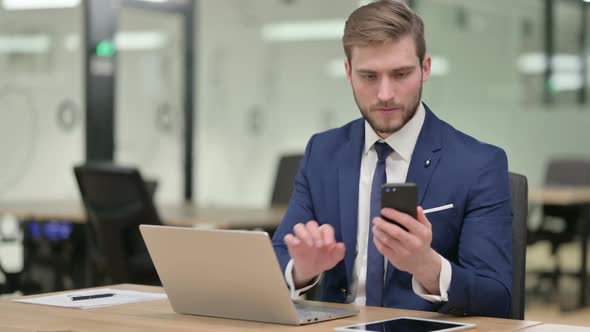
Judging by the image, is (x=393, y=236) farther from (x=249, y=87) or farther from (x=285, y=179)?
(x=249, y=87)

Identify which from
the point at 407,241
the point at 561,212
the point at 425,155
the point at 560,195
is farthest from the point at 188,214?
the point at 407,241

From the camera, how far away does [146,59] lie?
7.95 m

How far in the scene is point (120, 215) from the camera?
4926 mm

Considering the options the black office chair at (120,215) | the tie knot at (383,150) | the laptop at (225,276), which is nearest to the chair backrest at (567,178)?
the black office chair at (120,215)

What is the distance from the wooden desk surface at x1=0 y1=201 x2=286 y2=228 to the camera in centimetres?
491

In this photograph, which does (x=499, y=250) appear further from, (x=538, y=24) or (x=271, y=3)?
(x=271, y=3)

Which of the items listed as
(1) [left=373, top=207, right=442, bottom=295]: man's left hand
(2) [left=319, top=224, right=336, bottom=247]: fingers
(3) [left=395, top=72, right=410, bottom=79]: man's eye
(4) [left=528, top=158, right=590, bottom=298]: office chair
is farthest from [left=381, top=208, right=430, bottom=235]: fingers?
(4) [left=528, top=158, right=590, bottom=298]: office chair

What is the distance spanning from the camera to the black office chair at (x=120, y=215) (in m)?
4.86

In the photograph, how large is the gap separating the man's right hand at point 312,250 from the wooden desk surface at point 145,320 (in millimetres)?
112

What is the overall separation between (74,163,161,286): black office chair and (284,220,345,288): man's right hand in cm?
257

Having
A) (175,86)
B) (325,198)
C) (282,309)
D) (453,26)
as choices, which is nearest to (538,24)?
(453,26)

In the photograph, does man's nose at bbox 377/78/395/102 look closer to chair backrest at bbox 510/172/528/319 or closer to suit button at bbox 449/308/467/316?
chair backrest at bbox 510/172/528/319

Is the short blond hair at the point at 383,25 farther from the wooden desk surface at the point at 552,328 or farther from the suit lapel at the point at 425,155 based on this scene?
the wooden desk surface at the point at 552,328

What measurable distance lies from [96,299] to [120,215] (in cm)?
246
